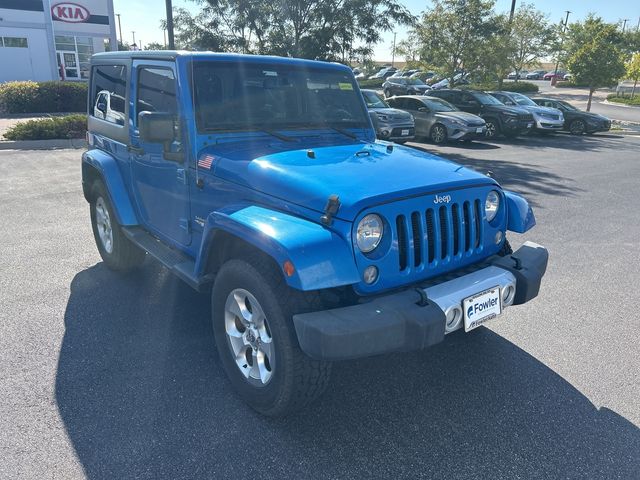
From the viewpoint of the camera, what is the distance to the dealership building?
2645 centimetres

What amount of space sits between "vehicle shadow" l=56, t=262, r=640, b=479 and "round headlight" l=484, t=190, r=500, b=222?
1022mm

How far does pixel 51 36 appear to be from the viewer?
90.1 feet

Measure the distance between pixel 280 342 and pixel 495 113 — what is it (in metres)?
16.9

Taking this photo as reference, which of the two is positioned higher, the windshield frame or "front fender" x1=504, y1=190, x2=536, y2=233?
the windshield frame

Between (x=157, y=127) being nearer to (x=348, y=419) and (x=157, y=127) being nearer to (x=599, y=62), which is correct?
(x=348, y=419)

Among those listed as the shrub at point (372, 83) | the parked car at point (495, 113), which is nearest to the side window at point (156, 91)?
the parked car at point (495, 113)

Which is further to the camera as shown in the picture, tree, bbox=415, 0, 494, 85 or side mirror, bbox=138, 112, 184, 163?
tree, bbox=415, 0, 494, 85

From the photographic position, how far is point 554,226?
688 centimetres

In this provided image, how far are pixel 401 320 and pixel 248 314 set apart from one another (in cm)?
92

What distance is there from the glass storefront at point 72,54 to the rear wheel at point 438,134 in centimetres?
2208

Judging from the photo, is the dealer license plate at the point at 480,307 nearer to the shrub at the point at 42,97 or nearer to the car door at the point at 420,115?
the car door at the point at 420,115

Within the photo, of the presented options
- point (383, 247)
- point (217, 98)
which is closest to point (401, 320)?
point (383, 247)

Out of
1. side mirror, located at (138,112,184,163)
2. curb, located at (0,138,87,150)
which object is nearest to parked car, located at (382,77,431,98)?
curb, located at (0,138,87,150)

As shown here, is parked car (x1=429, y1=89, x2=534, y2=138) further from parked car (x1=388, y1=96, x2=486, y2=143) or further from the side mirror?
the side mirror
